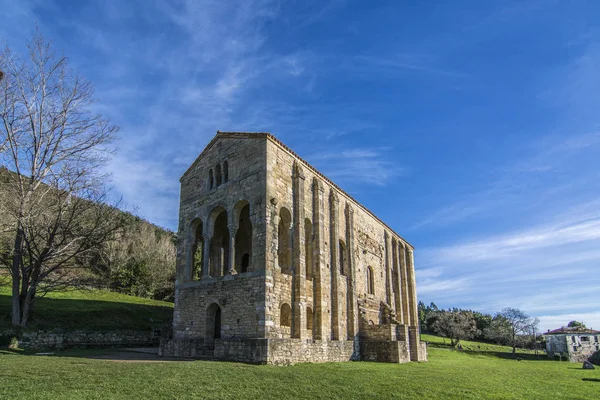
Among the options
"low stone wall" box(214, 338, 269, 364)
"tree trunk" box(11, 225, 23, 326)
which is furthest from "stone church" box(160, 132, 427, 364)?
"tree trunk" box(11, 225, 23, 326)

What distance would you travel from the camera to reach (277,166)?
20.8 meters

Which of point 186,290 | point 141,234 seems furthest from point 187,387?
point 141,234

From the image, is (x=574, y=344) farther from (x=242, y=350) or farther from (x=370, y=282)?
(x=242, y=350)

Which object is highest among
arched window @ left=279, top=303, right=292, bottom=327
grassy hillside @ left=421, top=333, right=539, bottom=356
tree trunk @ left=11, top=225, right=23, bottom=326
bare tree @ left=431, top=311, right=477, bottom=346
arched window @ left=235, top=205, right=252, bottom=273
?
arched window @ left=235, top=205, right=252, bottom=273

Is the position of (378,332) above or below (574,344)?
above

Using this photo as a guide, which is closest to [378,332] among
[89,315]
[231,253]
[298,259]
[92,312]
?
[298,259]

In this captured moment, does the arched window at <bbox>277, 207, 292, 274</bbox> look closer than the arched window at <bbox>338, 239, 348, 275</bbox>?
Yes

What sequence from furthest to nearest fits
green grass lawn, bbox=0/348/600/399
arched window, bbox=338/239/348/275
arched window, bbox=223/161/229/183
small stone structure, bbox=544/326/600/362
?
small stone structure, bbox=544/326/600/362
arched window, bbox=338/239/348/275
arched window, bbox=223/161/229/183
green grass lawn, bbox=0/348/600/399

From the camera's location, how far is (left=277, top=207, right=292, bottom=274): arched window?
2065cm

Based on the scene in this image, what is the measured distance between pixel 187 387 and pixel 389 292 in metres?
24.3

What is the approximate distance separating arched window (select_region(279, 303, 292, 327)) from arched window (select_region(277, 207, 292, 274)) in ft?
5.84

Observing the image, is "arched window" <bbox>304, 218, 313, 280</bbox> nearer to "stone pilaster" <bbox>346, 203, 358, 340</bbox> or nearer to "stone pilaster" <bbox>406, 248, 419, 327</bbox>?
"stone pilaster" <bbox>346, 203, 358, 340</bbox>

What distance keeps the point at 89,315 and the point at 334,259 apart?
15421 mm

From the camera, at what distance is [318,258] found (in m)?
22.0
